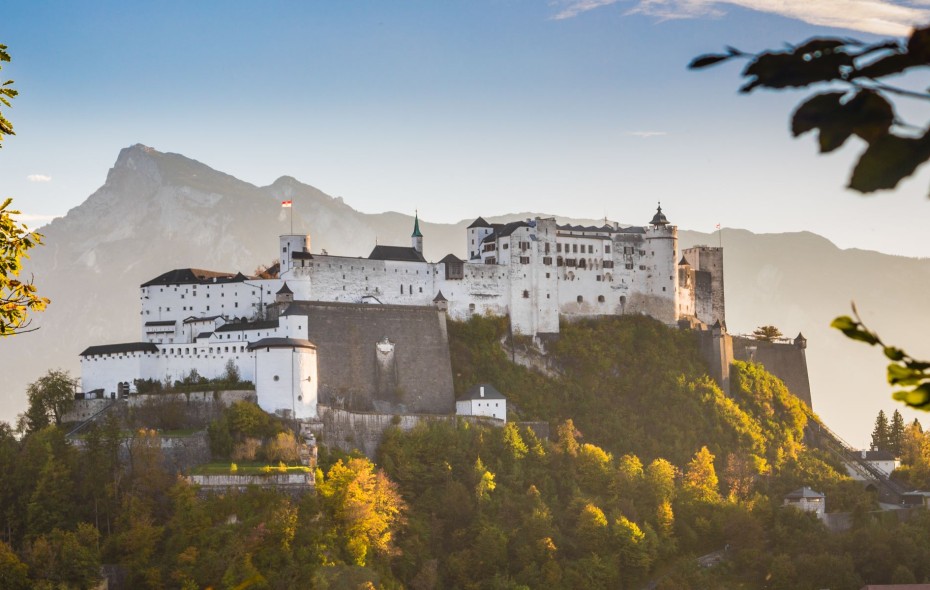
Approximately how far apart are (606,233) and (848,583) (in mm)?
19612

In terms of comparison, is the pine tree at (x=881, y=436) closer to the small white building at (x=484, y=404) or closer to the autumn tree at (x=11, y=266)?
the small white building at (x=484, y=404)

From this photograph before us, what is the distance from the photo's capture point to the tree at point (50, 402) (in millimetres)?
49344

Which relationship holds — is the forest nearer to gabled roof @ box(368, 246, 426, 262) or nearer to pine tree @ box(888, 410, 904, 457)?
pine tree @ box(888, 410, 904, 457)

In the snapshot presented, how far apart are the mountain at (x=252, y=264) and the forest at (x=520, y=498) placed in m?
74.9

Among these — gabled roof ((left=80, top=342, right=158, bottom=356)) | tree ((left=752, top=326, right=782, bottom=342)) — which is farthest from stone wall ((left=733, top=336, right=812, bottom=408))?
gabled roof ((left=80, top=342, right=158, bottom=356))

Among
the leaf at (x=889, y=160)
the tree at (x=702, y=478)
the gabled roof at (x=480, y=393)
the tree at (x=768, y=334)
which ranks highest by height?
the tree at (x=768, y=334)

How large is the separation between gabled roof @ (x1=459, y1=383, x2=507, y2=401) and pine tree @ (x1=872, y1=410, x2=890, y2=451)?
24.7m

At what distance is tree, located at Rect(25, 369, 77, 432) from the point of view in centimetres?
4934

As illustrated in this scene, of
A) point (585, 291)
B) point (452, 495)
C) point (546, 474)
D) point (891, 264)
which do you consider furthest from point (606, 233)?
point (891, 264)

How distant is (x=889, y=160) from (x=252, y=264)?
137m

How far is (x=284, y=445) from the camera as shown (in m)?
45.8

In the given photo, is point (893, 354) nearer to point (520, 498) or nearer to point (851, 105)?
point (851, 105)

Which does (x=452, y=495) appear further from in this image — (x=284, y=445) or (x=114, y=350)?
(x=114, y=350)

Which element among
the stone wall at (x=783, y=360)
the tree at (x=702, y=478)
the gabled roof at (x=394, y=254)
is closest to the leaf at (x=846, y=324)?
the tree at (x=702, y=478)
